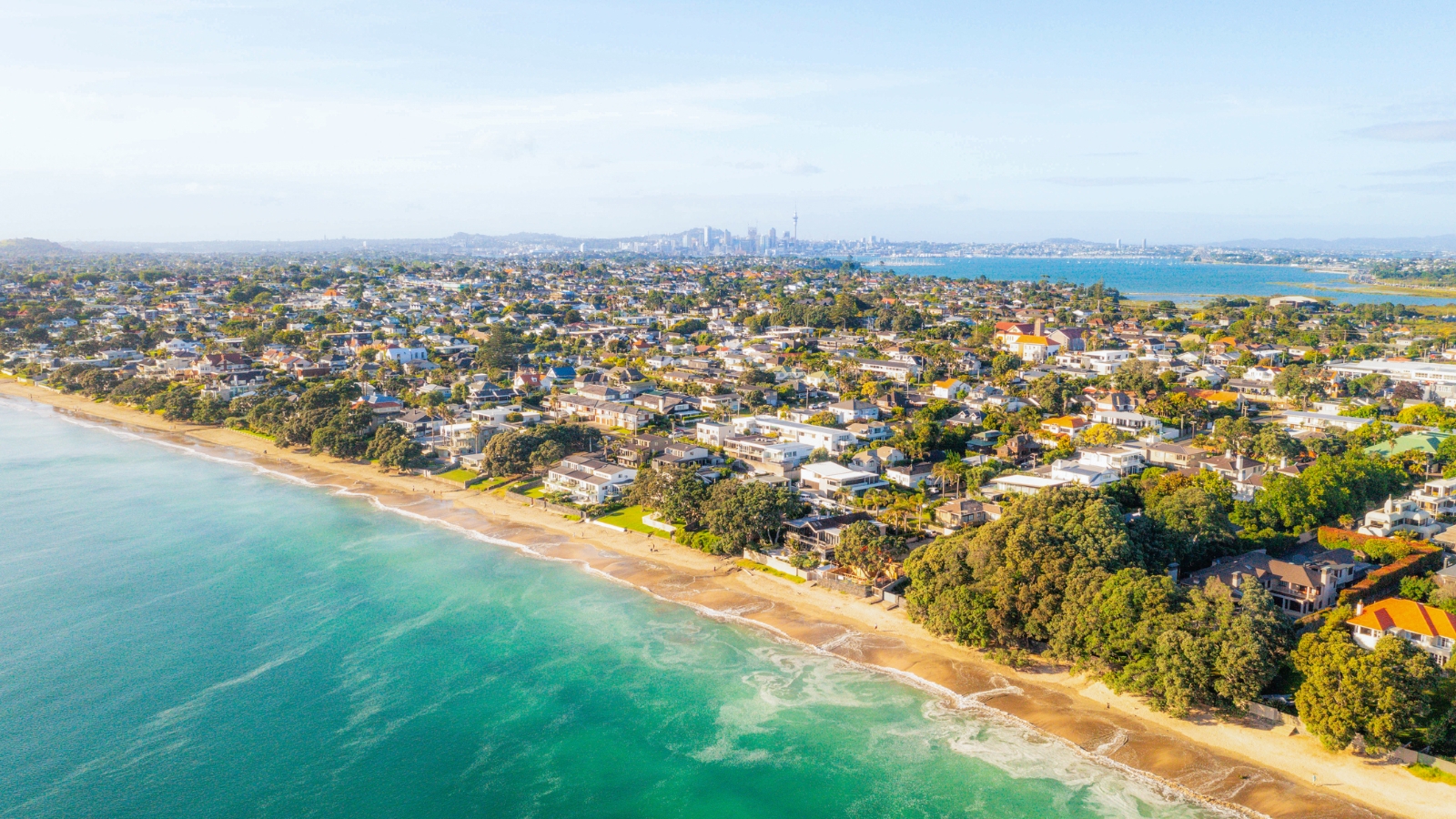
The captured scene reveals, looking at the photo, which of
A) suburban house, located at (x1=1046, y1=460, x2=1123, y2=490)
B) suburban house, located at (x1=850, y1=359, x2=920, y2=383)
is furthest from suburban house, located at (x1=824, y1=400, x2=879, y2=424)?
suburban house, located at (x1=850, y1=359, x2=920, y2=383)

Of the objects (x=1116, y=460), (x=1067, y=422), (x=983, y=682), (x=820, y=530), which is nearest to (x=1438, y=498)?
(x=1116, y=460)

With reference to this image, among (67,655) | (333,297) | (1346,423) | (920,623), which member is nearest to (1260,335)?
(1346,423)

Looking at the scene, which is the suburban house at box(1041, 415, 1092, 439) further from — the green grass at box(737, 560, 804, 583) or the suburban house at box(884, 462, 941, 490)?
the green grass at box(737, 560, 804, 583)

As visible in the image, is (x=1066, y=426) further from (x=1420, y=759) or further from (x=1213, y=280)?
(x=1213, y=280)

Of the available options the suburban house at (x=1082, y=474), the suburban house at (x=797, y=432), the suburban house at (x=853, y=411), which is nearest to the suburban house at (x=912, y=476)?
the suburban house at (x=797, y=432)

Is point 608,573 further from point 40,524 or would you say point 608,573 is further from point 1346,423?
point 1346,423
